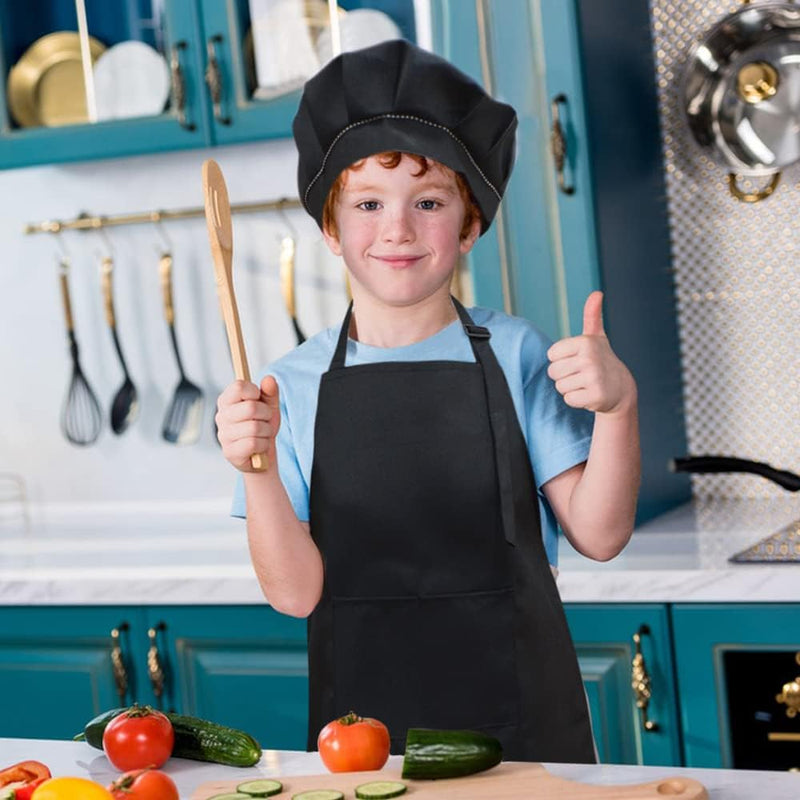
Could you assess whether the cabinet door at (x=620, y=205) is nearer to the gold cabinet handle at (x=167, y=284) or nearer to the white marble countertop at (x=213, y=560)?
the white marble countertop at (x=213, y=560)

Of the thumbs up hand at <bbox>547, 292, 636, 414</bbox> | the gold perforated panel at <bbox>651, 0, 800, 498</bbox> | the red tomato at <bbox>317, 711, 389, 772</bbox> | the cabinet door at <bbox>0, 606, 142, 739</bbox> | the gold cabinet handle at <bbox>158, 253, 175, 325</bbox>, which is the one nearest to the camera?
the red tomato at <bbox>317, 711, 389, 772</bbox>

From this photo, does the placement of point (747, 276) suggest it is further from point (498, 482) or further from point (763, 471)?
point (498, 482)

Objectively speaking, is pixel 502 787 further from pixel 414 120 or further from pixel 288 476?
pixel 414 120

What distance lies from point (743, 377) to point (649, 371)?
247mm

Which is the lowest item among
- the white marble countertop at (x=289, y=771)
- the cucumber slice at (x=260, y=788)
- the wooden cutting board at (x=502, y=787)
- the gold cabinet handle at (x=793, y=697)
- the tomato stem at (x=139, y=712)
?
the gold cabinet handle at (x=793, y=697)

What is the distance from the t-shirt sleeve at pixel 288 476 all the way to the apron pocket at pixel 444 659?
0.45 ft

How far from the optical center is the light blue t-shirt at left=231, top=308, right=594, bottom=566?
1.44m

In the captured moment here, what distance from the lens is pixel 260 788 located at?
43.7 inches

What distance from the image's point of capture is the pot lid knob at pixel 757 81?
7.89 feet

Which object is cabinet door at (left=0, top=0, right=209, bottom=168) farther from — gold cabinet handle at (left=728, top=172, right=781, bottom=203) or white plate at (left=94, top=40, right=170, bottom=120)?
gold cabinet handle at (left=728, top=172, right=781, bottom=203)

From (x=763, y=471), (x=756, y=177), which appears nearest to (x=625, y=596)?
(x=763, y=471)

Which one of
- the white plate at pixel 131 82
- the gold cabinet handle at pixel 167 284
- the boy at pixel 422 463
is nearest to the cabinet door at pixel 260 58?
the white plate at pixel 131 82

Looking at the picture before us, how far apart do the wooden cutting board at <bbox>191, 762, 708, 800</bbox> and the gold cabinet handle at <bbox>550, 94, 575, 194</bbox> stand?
48.3 inches

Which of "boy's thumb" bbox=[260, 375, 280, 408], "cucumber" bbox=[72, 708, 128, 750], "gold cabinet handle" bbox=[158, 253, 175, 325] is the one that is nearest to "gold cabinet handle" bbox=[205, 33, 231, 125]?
"gold cabinet handle" bbox=[158, 253, 175, 325]
